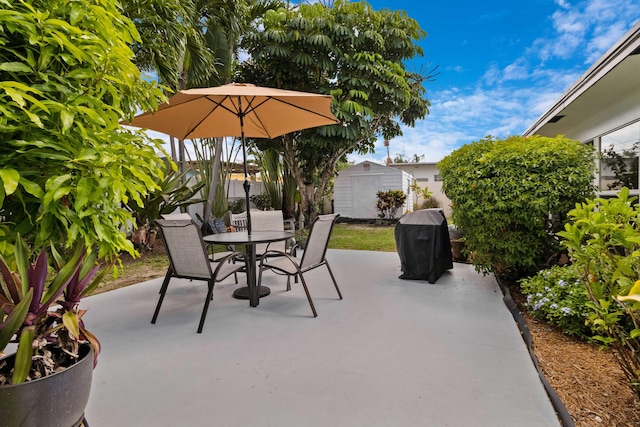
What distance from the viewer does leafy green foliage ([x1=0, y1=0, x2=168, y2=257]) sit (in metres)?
1.06

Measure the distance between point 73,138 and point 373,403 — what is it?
189 cm

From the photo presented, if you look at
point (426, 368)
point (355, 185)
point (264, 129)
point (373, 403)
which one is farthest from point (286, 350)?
point (355, 185)

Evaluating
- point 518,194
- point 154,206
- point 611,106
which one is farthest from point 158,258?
point 611,106

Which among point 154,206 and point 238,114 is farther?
point 154,206

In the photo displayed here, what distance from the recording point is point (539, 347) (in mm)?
2539

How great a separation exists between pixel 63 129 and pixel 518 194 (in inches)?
150

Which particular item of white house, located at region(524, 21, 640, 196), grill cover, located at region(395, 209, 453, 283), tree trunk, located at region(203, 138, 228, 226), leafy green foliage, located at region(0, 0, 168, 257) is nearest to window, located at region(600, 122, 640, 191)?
white house, located at region(524, 21, 640, 196)

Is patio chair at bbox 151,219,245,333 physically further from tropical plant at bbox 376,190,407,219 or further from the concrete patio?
tropical plant at bbox 376,190,407,219

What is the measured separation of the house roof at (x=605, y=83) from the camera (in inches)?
116

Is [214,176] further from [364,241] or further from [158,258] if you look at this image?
[364,241]

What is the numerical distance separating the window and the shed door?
838 cm

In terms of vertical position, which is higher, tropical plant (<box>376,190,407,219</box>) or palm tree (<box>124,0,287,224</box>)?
Answer: palm tree (<box>124,0,287,224</box>)

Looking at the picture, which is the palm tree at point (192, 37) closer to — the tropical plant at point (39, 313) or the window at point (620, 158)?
the tropical plant at point (39, 313)

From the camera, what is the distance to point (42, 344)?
1.22m
